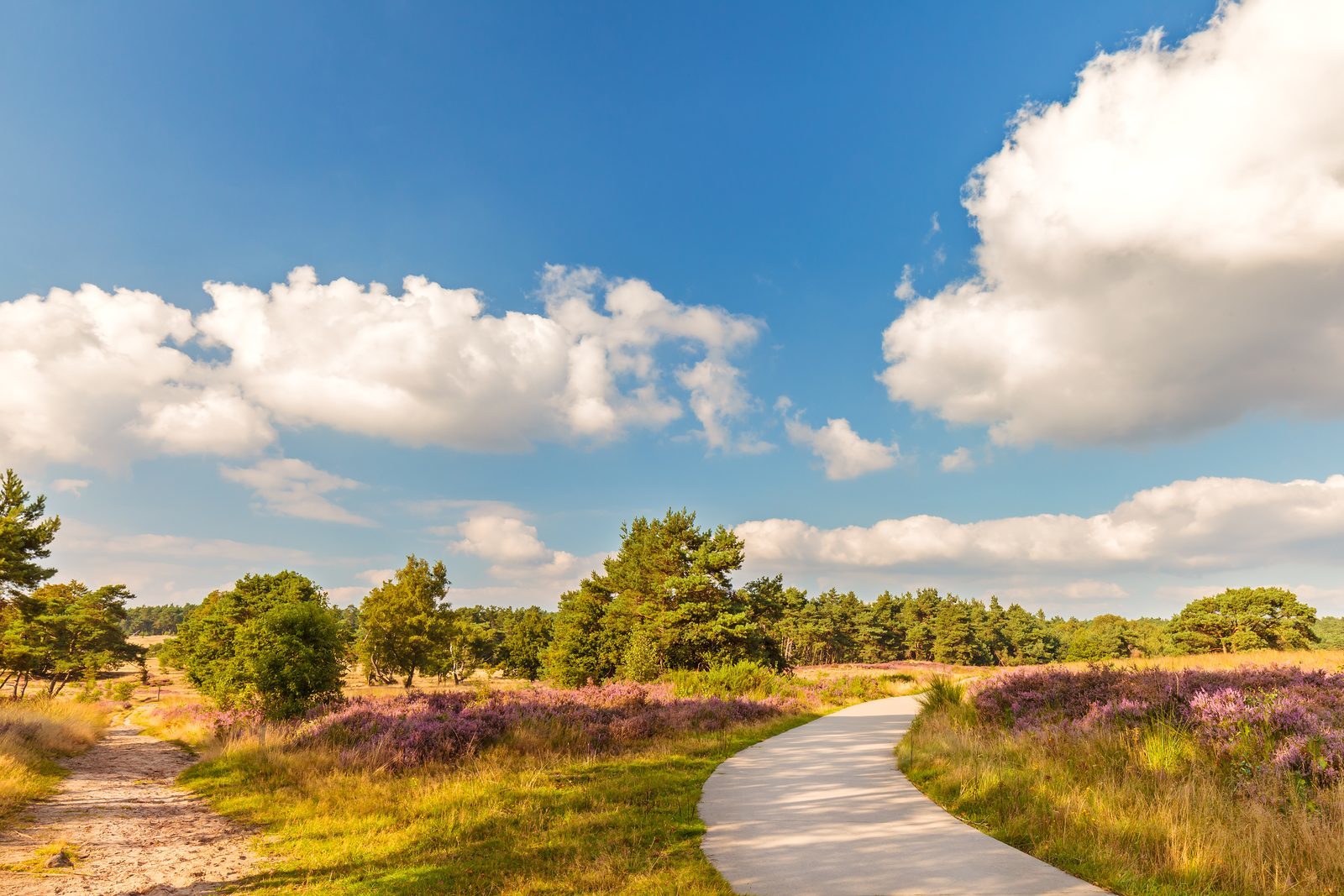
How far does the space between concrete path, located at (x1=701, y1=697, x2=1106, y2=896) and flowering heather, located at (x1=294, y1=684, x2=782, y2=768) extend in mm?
4562

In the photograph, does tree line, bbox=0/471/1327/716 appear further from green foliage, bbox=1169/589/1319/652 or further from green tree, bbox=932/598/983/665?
green tree, bbox=932/598/983/665

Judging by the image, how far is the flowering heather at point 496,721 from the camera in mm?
12992

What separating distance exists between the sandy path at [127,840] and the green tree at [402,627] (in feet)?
131

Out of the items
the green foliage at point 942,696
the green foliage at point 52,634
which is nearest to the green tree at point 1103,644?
the green foliage at point 942,696

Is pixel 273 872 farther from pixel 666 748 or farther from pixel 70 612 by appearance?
pixel 70 612

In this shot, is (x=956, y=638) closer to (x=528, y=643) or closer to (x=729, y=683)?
(x=528, y=643)

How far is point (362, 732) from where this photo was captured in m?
14.3

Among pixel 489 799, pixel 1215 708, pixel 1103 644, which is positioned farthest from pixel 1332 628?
pixel 489 799

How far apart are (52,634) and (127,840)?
4295 centimetres

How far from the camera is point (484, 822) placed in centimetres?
827

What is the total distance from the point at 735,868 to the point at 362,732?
38.8ft

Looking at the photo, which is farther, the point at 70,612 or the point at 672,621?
the point at 70,612

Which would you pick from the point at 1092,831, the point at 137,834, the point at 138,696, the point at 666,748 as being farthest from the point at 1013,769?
the point at 138,696

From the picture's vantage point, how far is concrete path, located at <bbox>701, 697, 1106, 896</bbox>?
545 centimetres
